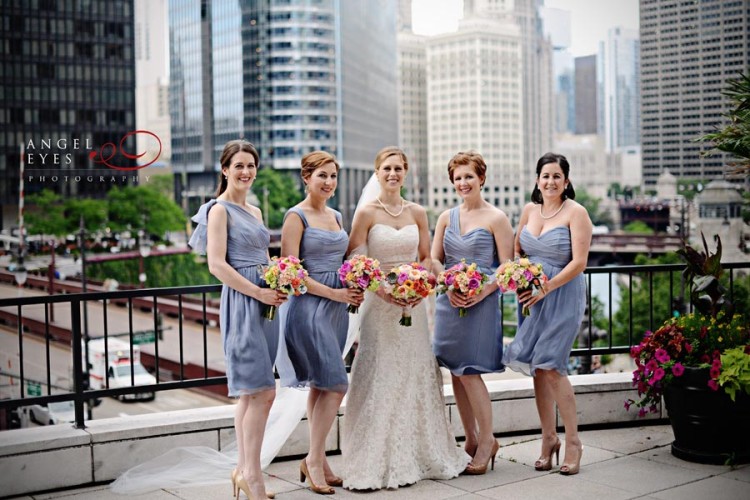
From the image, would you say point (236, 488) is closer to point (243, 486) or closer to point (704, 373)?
point (243, 486)

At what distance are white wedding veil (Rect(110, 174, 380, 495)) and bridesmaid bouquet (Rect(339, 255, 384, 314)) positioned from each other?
1.13 ft

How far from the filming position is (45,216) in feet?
273

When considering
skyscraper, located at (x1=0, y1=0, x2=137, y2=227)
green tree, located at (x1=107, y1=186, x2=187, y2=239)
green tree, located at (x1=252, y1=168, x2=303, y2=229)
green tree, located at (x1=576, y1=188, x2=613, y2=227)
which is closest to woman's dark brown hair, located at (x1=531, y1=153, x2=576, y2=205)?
skyscraper, located at (x1=0, y1=0, x2=137, y2=227)

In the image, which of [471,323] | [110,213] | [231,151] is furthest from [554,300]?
[110,213]

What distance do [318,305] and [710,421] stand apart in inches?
101

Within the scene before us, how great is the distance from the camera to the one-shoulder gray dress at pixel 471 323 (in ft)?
16.5

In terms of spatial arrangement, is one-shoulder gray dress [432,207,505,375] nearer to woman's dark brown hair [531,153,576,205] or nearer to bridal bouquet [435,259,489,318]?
bridal bouquet [435,259,489,318]

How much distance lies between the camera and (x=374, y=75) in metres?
135

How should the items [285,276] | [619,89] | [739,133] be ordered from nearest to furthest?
[285,276]
[739,133]
[619,89]

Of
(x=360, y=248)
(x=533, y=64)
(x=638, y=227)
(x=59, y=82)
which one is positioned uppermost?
(x=533, y=64)

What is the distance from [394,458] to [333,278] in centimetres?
111

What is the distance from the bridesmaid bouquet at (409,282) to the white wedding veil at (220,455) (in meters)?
0.36

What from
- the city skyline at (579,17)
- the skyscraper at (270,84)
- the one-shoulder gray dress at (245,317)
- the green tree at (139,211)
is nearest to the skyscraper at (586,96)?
the city skyline at (579,17)

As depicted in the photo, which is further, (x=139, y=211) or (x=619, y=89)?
(x=619, y=89)
